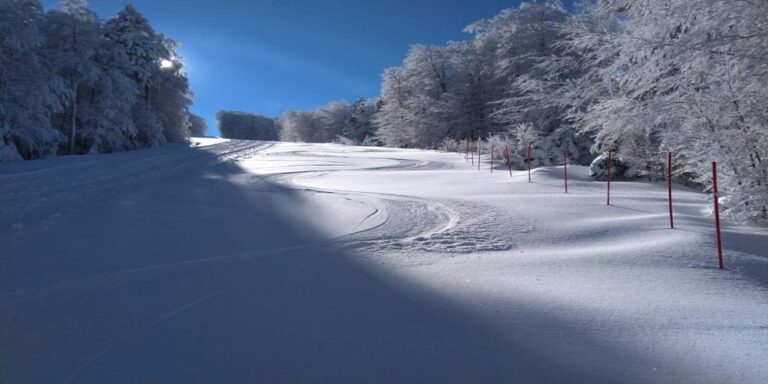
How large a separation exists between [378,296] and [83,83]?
2585 cm

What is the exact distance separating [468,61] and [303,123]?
139ft

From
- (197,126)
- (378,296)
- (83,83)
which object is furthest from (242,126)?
(378,296)

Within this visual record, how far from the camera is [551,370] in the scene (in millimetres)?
2271

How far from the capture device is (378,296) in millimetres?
3199

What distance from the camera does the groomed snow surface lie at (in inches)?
91.5

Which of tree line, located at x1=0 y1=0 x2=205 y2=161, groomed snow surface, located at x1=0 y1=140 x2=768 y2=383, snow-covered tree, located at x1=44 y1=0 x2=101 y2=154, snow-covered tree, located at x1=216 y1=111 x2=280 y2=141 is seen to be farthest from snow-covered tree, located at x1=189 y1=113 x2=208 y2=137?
groomed snow surface, located at x1=0 y1=140 x2=768 y2=383

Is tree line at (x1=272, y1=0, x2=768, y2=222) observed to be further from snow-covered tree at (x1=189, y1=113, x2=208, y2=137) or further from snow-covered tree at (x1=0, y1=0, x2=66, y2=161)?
snow-covered tree at (x1=189, y1=113, x2=208, y2=137)

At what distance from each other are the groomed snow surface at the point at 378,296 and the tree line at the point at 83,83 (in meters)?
14.5

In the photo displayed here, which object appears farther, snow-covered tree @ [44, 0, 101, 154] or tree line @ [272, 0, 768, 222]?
snow-covered tree @ [44, 0, 101, 154]

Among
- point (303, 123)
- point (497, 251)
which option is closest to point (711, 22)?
point (497, 251)

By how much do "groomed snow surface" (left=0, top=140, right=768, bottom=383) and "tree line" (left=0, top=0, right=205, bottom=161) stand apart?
572 inches

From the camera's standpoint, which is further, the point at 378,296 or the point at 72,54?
the point at 72,54

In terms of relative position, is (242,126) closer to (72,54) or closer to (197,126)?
(197,126)

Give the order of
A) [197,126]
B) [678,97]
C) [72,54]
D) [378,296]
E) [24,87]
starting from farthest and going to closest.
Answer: [197,126] < [72,54] < [24,87] < [678,97] < [378,296]
